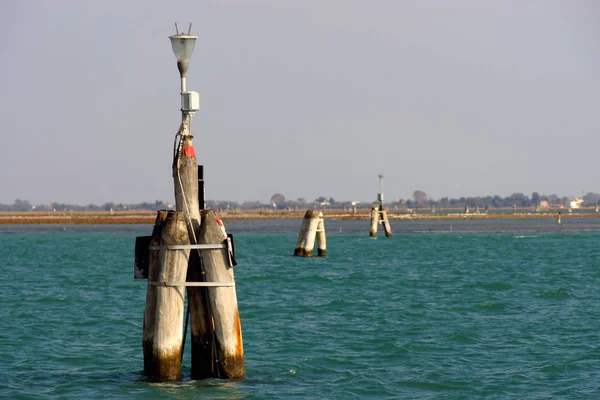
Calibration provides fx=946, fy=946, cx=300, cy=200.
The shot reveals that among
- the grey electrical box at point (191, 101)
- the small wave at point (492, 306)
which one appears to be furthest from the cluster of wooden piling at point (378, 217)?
the grey electrical box at point (191, 101)

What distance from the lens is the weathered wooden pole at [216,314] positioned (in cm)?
1402

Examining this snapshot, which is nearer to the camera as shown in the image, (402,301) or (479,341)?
(479,341)

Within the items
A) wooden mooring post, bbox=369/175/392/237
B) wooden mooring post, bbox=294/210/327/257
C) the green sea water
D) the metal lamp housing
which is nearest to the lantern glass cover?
the metal lamp housing

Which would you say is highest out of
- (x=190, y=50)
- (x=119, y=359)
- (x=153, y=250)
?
(x=190, y=50)

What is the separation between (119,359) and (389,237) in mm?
62853

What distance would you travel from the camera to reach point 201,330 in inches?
567

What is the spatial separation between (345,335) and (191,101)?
849cm

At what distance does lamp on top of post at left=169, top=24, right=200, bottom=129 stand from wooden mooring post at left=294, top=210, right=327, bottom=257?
32.9 meters

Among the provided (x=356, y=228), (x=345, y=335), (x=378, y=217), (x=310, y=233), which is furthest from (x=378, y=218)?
(x=345, y=335)

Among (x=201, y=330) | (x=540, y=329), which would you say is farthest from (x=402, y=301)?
(x=201, y=330)

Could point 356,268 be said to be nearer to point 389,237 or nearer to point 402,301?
point 402,301

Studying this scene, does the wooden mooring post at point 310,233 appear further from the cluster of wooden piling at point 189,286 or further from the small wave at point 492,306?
the cluster of wooden piling at point 189,286

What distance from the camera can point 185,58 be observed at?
14.2m

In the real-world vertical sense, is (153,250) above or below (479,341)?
above
